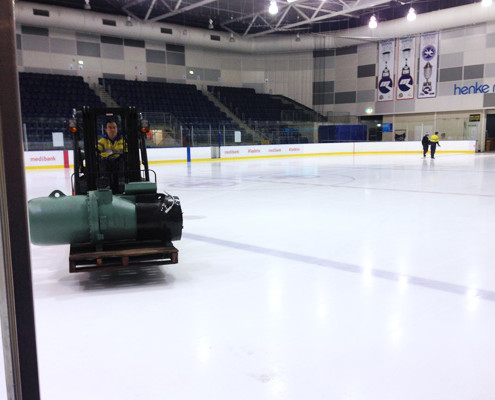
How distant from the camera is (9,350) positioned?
1.08 metres

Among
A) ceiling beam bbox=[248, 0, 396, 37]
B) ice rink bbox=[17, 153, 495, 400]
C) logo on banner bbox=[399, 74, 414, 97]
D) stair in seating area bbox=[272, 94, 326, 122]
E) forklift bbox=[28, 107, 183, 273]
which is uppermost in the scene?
ceiling beam bbox=[248, 0, 396, 37]

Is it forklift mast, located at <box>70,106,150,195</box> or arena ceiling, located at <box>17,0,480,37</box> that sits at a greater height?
arena ceiling, located at <box>17,0,480,37</box>

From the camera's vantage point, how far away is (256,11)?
86.6 ft

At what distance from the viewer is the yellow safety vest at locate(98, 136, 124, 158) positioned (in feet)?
14.3

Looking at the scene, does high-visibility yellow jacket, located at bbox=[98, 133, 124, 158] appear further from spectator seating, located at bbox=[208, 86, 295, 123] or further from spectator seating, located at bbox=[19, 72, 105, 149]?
spectator seating, located at bbox=[208, 86, 295, 123]

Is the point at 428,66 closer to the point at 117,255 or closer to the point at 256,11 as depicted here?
the point at 256,11

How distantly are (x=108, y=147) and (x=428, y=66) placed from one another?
27.9 metres

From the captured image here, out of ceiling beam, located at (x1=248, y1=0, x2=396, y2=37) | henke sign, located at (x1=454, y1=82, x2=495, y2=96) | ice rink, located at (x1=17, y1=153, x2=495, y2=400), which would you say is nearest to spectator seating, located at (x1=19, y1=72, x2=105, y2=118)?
ceiling beam, located at (x1=248, y1=0, x2=396, y2=37)

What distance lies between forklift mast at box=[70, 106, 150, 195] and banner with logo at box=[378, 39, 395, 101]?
28048 millimetres

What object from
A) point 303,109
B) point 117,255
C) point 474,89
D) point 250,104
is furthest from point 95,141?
point 303,109

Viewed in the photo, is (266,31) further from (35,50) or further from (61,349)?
(61,349)

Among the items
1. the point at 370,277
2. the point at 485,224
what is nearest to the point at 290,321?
the point at 370,277

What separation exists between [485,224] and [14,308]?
5.91m

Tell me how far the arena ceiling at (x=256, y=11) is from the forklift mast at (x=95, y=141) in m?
20.2
